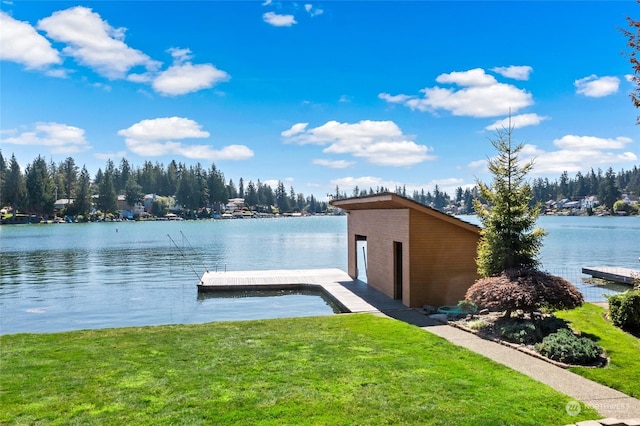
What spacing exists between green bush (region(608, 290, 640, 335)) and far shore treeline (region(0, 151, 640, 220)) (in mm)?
108987

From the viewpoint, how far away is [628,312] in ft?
39.5

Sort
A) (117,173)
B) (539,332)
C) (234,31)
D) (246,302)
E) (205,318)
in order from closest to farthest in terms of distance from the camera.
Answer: (539,332), (205,318), (246,302), (234,31), (117,173)

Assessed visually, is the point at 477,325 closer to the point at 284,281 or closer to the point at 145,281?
the point at 284,281

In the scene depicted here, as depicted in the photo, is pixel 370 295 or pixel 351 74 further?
pixel 351 74

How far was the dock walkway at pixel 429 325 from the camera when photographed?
24.5 feet

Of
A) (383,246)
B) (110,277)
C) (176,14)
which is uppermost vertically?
(176,14)

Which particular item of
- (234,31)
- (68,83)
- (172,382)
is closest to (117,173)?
(68,83)

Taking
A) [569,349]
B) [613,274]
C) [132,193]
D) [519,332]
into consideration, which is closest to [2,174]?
[132,193]

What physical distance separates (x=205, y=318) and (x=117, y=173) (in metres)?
166

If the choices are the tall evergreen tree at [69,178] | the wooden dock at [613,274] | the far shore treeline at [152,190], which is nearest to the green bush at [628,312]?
the wooden dock at [613,274]

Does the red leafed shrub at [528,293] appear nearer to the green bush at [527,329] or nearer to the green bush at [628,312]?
the green bush at [527,329]

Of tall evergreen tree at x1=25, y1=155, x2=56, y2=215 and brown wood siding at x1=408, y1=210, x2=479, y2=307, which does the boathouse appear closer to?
brown wood siding at x1=408, y1=210, x2=479, y2=307

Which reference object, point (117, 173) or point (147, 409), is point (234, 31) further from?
point (117, 173)

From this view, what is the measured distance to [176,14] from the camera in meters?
18.9
